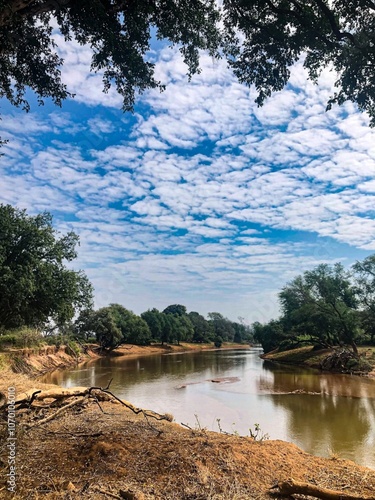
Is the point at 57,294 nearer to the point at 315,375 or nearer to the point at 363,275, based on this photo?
the point at 315,375

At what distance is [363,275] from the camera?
35906 mm

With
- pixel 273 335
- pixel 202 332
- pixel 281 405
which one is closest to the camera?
pixel 281 405

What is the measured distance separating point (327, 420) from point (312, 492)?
39.5 ft

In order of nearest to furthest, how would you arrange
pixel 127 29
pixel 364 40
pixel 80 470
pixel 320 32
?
pixel 80 470, pixel 364 40, pixel 320 32, pixel 127 29

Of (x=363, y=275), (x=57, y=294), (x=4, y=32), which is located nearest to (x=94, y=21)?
(x=4, y=32)

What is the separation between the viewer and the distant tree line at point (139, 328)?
58344 mm

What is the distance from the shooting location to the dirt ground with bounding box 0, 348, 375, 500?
440 cm

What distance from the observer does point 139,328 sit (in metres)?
69.6

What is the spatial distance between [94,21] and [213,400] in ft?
59.4

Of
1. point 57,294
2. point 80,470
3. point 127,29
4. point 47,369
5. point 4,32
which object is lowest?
point 47,369

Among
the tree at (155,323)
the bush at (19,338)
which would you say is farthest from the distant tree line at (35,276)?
the tree at (155,323)

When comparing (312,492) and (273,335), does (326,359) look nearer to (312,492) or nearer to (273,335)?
(273,335)

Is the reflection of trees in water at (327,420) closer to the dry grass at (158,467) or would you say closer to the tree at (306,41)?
the dry grass at (158,467)

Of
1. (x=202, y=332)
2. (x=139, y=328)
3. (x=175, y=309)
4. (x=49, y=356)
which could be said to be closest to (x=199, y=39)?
(x=49, y=356)
